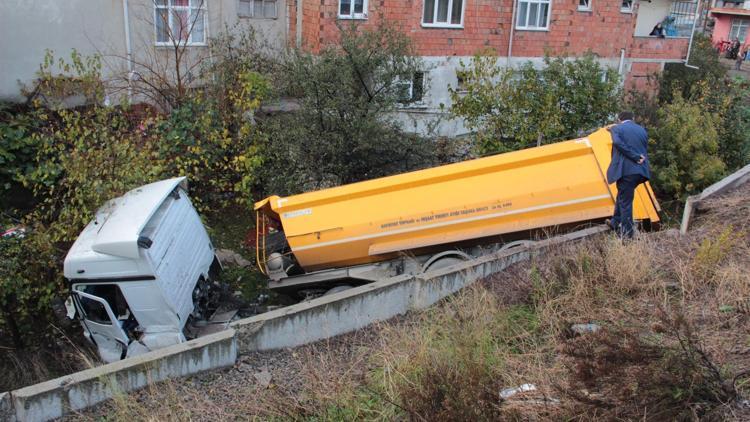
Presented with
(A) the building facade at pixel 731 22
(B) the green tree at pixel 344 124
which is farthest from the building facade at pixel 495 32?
(A) the building facade at pixel 731 22

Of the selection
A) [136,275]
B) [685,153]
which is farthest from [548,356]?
[685,153]

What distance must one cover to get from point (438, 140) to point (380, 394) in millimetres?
7624

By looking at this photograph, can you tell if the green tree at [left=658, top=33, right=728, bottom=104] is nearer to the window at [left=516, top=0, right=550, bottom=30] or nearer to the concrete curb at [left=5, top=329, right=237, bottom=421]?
the window at [left=516, top=0, right=550, bottom=30]

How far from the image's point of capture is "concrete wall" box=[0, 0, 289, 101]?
12453 millimetres

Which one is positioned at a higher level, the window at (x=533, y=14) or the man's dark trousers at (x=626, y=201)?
the window at (x=533, y=14)

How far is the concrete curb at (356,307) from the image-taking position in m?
6.18

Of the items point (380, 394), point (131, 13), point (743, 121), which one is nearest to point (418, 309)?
point (380, 394)

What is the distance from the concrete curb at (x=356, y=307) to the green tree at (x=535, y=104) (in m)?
4.88

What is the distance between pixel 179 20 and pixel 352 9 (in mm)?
4090

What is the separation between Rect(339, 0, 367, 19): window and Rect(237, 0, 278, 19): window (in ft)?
6.61

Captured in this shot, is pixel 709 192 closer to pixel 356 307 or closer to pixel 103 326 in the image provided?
pixel 356 307

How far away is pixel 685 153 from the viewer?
10.9m

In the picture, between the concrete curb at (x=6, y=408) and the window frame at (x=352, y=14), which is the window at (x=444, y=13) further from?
the concrete curb at (x=6, y=408)

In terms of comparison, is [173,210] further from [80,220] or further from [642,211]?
[642,211]
